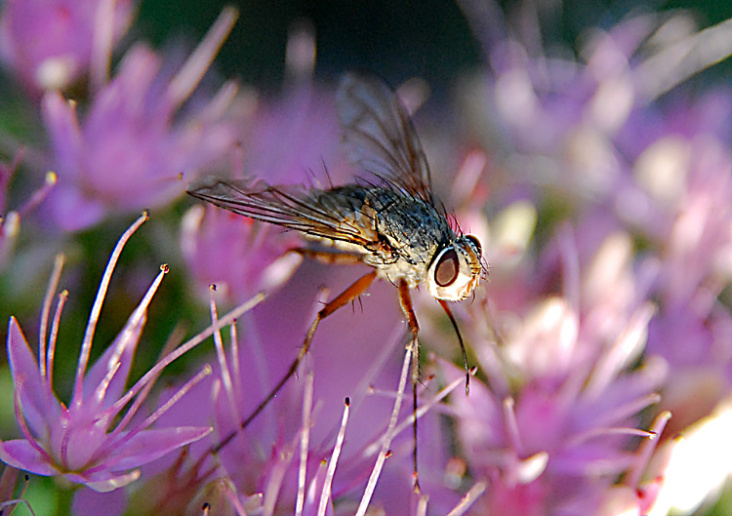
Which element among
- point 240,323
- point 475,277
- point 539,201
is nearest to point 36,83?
point 240,323

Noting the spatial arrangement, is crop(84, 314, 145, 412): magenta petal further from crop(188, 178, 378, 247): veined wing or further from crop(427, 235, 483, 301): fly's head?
crop(427, 235, 483, 301): fly's head

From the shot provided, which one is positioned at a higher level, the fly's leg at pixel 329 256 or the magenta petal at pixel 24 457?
the fly's leg at pixel 329 256

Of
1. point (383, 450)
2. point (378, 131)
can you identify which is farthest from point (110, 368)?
point (378, 131)

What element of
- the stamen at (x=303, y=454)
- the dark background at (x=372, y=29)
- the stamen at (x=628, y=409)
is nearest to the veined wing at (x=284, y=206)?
the stamen at (x=303, y=454)

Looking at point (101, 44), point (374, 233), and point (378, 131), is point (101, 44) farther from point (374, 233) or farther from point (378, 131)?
point (374, 233)

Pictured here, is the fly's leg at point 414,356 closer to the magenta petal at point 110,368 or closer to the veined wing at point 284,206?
the veined wing at point 284,206

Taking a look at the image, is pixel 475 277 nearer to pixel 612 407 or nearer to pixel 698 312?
pixel 612 407
